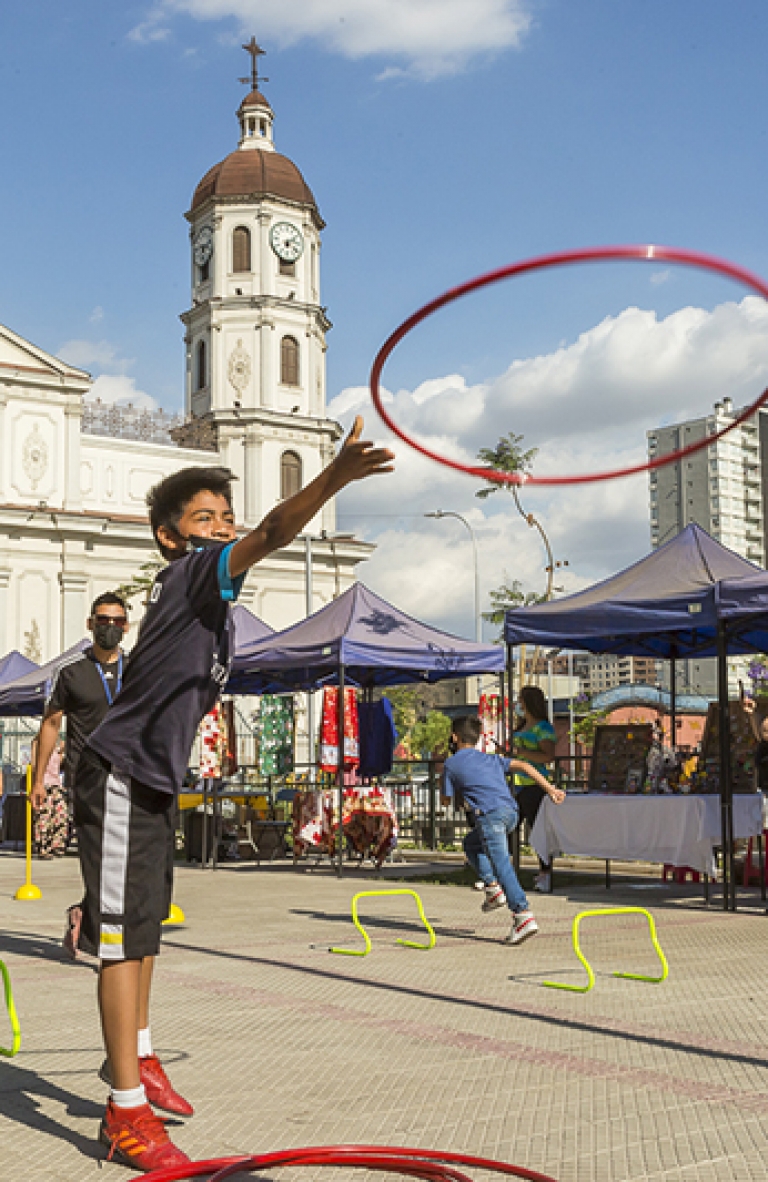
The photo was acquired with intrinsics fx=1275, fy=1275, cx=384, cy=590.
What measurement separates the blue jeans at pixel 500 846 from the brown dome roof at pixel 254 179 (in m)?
61.1

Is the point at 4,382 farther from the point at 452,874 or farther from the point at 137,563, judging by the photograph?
the point at 452,874

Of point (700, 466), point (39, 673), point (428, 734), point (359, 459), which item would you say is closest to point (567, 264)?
point (359, 459)

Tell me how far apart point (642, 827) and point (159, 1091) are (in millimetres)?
8541

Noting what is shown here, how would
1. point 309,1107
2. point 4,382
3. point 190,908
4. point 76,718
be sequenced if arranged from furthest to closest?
point 4,382, point 190,908, point 76,718, point 309,1107

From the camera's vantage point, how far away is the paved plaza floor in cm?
437

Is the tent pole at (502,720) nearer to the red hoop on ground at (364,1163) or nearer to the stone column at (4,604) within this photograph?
the red hoop on ground at (364,1163)

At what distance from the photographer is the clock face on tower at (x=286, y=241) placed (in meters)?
67.2

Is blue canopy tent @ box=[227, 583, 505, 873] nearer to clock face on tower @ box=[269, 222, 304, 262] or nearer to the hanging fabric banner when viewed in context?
the hanging fabric banner

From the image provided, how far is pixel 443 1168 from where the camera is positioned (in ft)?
12.7

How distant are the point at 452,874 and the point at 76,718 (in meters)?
8.88

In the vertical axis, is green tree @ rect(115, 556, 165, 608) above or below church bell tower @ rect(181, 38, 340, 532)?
below

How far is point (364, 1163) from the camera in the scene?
4.01 meters

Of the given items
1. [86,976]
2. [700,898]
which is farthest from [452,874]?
[86,976]

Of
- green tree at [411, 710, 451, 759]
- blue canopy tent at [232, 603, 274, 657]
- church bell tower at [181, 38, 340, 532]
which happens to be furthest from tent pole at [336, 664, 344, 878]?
green tree at [411, 710, 451, 759]
